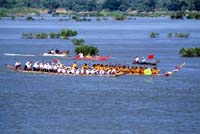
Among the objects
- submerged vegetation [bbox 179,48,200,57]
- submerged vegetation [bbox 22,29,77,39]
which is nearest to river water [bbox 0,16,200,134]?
submerged vegetation [bbox 179,48,200,57]

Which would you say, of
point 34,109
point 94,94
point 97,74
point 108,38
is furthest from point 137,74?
point 108,38

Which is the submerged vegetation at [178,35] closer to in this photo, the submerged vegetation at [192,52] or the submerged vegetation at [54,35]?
the submerged vegetation at [54,35]

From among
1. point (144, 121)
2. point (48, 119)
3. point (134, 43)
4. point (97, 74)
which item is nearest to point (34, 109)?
point (48, 119)

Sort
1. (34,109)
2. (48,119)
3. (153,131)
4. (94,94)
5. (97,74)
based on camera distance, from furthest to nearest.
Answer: (97,74), (94,94), (34,109), (48,119), (153,131)

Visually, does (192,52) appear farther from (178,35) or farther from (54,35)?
(54,35)

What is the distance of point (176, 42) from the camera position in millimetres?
128625

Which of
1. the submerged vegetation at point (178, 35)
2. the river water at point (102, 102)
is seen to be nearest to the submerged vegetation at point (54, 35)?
the submerged vegetation at point (178, 35)

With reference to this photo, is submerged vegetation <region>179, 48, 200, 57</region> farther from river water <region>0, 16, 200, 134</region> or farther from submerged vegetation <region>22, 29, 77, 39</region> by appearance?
submerged vegetation <region>22, 29, 77, 39</region>

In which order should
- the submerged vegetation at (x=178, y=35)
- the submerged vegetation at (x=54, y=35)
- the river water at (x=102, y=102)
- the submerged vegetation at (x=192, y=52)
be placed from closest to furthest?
the river water at (x=102, y=102) < the submerged vegetation at (x=192, y=52) < the submerged vegetation at (x=54, y=35) < the submerged vegetation at (x=178, y=35)

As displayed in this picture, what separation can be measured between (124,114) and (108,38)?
276ft

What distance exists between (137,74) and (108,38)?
207 ft

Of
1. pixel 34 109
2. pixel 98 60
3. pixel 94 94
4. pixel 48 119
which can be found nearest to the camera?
pixel 48 119

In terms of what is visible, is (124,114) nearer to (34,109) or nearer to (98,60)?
(34,109)

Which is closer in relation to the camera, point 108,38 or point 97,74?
point 97,74
